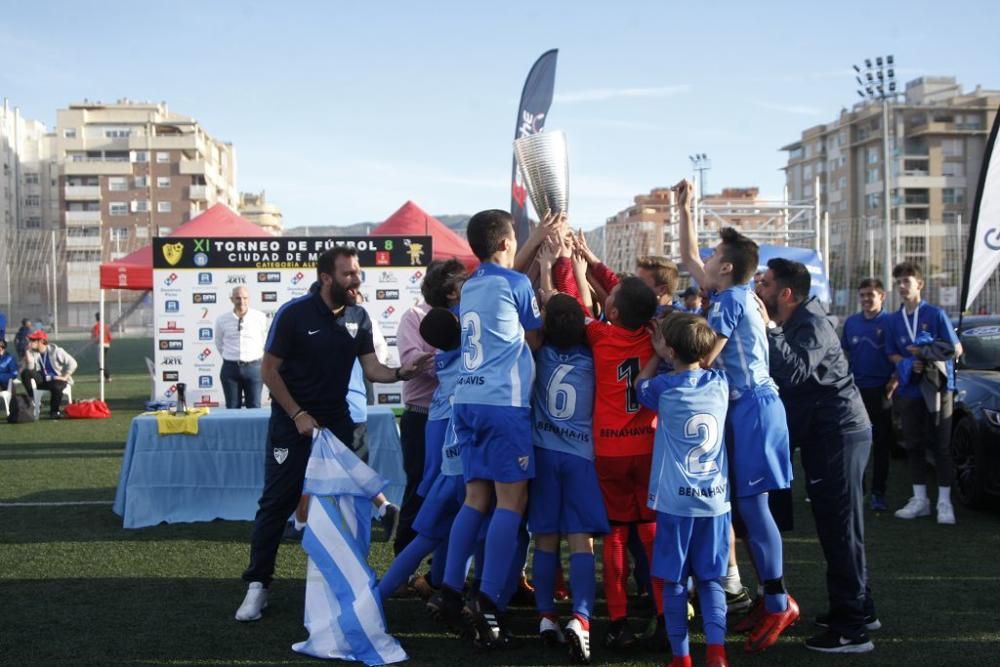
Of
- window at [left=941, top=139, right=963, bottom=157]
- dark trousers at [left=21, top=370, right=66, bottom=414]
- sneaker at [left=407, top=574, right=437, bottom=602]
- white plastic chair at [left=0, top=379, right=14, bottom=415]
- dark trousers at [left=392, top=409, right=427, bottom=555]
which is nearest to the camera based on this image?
sneaker at [left=407, top=574, right=437, bottom=602]

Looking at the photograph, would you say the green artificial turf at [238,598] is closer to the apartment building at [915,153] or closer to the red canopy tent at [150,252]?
the red canopy tent at [150,252]

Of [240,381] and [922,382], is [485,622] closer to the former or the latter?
[922,382]

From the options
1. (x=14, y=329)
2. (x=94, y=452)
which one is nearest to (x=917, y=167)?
(x=14, y=329)

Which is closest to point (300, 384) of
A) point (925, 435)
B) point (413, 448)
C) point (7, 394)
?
point (413, 448)

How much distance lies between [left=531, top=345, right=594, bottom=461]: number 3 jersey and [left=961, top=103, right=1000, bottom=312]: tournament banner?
13.4ft

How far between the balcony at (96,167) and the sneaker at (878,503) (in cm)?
10141

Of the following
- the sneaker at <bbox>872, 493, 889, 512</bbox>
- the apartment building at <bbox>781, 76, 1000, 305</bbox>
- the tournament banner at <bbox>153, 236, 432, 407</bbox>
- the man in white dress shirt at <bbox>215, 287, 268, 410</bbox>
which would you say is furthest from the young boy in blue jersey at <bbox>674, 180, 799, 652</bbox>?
the apartment building at <bbox>781, 76, 1000, 305</bbox>

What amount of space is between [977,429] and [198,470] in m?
6.32

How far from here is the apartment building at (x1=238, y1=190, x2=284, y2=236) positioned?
121688 millimetres

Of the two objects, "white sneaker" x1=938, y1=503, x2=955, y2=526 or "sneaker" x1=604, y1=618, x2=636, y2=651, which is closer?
"sneaker" x1=604, y1=618, x2=636, y2=651

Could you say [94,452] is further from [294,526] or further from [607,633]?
[607,633]

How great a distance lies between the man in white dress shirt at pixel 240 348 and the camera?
40.1 feet

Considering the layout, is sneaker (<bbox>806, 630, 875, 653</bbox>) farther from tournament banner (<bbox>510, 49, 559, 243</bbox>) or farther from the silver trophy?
tournament banner (<bbox>510, 49, 559, 243</bbox>)

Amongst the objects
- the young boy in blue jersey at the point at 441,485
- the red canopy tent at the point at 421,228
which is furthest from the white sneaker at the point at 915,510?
the red canopy tent at the point at 421,228
